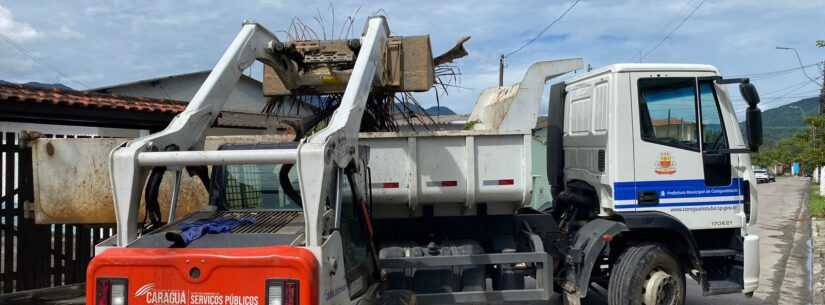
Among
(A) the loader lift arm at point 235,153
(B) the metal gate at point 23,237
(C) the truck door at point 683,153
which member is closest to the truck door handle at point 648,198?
(C) the truck door at point 683,153

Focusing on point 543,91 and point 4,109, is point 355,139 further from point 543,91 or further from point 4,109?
point 4,109

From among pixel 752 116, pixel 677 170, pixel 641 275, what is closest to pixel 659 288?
pixel 641 275

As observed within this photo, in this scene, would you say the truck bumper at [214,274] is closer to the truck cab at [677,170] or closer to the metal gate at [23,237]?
the truck cab at [677,170]

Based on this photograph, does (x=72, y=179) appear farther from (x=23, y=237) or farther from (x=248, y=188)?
(x=248, y=188)

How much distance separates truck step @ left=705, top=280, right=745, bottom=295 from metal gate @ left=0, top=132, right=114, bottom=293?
308 inches

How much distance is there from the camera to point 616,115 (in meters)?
6.26

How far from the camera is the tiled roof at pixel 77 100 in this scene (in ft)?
25.0

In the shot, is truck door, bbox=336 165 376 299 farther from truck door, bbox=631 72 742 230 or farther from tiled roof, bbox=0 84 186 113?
tiled roof, bbox=0 84 186 113

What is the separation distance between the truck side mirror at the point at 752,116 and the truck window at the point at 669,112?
1.54 feet

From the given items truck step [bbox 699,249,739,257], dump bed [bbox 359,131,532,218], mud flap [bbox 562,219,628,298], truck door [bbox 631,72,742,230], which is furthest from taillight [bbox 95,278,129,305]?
truck step [bbox 699,249,739,257]

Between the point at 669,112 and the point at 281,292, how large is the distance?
4321 mm

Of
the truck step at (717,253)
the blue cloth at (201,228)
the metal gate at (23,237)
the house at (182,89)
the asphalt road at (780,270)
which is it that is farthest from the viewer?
the house at (182,89)

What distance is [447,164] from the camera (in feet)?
19.9

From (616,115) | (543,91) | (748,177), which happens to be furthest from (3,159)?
(748,177)
